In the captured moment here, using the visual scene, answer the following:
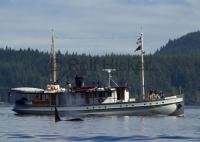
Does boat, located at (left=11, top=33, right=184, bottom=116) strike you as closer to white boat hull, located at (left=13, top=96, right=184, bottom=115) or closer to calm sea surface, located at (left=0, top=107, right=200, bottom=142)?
white boat hull, located at (left=13, top=96, right=184, bottom=115)

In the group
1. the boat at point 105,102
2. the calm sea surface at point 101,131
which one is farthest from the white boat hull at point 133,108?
the calm sea surface at point 101,131

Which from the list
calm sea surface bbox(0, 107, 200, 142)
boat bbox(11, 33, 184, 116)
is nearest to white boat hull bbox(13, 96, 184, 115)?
boat bbox(11, 33, 184, 116)

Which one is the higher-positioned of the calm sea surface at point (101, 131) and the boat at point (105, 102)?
the boat at point (105, 102)

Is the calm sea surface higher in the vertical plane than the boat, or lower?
lower

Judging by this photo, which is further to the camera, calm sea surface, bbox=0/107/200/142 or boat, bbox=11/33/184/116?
boat, bbox=11/33/184/116

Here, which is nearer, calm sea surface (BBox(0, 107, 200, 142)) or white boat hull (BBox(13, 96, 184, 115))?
calm sea surface (BBox(0, 107, 200, 142))

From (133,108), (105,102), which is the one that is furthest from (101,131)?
(105,102)

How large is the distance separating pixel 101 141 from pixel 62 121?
117 feet

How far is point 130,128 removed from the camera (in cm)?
10031

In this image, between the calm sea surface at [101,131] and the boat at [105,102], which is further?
the boat at [105,102]

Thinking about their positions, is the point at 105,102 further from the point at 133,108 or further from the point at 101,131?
the point at 101,131

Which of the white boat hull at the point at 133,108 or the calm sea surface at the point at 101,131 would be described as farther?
the white boat hull at the point at 133,108

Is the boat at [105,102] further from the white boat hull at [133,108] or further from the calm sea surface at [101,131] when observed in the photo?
the calm sea surface at [101,131]

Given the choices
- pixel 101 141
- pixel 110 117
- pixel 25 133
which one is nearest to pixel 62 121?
pixel 110 117
